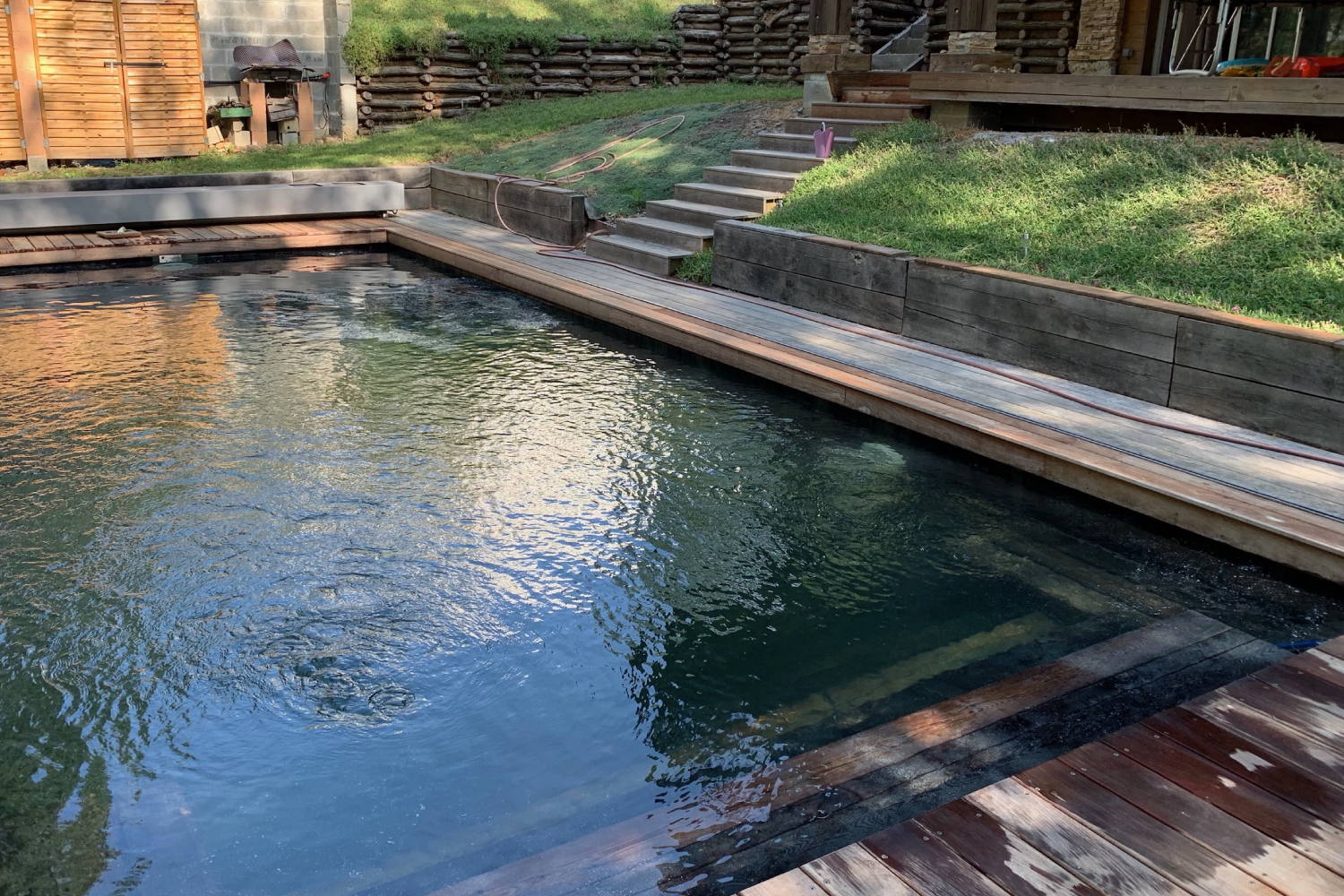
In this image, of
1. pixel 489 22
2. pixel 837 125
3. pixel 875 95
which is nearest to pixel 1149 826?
pixel 837 125

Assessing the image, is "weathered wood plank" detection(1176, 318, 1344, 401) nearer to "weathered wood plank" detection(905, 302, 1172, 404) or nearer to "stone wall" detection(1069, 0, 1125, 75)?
"weathered wood plank" detection(905, 302, 1172, 404)

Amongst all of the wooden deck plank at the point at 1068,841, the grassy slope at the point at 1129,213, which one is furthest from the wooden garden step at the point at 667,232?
the wooden deck plank at the point at 1068,841

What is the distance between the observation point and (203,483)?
5.07 metres

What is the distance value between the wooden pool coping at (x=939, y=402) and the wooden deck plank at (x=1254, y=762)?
1.39 meters

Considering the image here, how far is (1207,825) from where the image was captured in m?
2.44

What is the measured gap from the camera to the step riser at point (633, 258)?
8742 millimetres

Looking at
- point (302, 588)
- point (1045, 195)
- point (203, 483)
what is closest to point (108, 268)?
point (203, 483)

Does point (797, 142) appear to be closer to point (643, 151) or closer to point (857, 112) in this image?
point (857, 112)

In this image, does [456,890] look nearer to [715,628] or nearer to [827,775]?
[827,775]

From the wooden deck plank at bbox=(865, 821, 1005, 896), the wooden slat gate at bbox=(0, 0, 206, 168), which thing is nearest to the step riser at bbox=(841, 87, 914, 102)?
the wooden slat gate at bbox=(0, 0, 206, 168)

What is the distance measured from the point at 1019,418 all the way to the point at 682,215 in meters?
4.85

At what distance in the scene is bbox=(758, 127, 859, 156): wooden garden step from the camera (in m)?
9.77

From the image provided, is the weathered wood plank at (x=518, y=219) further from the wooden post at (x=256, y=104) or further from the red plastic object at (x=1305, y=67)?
the red plastic object at (x=1305, y=67)

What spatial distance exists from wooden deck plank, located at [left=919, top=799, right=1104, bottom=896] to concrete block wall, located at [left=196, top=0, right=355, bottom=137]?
1412 cm
